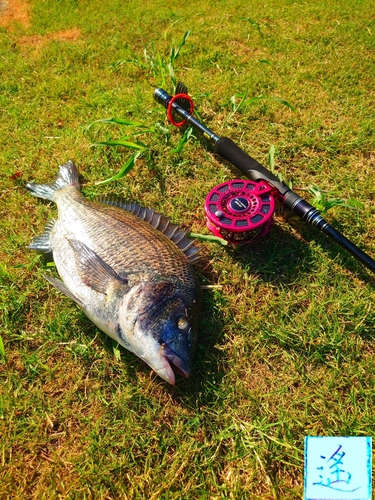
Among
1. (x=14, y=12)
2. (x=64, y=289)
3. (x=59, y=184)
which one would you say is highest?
(x=14, y=12)

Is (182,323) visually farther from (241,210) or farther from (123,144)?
(123,144)

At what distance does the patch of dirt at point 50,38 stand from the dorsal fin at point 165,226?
315 cm

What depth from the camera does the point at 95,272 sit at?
2678 mm

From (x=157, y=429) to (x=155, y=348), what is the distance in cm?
57

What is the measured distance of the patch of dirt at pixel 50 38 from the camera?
5203 millimetres

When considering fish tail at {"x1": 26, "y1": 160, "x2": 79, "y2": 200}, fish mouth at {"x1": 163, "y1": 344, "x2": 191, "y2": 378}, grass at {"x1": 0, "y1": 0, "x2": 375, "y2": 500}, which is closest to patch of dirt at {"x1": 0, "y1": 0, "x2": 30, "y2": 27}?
grass at {"x1": 0, "y1": 0, "x2": 375, "y2": 500}

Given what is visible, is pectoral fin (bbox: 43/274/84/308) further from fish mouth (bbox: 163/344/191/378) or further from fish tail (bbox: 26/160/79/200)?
fish tail (bbox: 26/160/79/200)

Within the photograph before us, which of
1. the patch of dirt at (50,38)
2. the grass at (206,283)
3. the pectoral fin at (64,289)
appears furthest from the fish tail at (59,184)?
the patch of dirt at (50,38)

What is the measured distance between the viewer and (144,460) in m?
2.48

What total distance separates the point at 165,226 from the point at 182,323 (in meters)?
0.85

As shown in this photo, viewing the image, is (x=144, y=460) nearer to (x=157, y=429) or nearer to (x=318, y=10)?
(x=157, y=429)

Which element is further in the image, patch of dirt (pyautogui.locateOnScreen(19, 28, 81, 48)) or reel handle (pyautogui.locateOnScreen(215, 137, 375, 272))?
patch of dirt (pyautogui.locateOnScreen(19, 28, 81, 48))

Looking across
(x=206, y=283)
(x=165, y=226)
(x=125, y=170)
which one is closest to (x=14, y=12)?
(x=125, y=170)

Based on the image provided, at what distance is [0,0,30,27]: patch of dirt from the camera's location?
18.2ft
